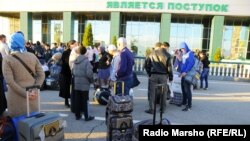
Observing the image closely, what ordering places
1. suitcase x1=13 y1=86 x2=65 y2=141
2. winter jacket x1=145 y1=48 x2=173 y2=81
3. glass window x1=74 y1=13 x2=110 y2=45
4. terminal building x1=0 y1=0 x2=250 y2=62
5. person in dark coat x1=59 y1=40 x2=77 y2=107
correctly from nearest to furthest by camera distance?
suitcase x1=13 y1=86 x2=65 y2=141 < winter jacket x1=145 y1=48 x2=173 y2=81 < person in dark coat x1=59 y1=40 x2=77 y2=107 < terminal building x1=0 y1=0 x2=250 y2=62 < glass window x1=74 y1=13 x2=110 y2=45

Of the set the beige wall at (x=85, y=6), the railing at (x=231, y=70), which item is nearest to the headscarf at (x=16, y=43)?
the railing at (x=231, y=70)

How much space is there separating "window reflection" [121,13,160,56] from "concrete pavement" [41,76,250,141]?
19919 mm

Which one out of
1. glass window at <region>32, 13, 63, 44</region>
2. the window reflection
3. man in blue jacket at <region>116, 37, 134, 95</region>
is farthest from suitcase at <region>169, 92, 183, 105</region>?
glass window at <region>32, 13, 63, 44</region>

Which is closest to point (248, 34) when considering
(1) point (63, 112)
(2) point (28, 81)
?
(1) point (63, 112)

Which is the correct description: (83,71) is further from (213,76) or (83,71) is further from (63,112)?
(213,76)

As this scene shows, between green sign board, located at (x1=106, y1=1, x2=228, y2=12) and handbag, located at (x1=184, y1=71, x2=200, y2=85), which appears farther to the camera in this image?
green sign board, located at (x1=106, y1=1, x2=228, y2=12)

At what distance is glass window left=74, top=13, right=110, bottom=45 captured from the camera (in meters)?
30.6

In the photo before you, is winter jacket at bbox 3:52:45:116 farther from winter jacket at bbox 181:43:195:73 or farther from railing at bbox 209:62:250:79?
railing at bbox 209:62:250:79

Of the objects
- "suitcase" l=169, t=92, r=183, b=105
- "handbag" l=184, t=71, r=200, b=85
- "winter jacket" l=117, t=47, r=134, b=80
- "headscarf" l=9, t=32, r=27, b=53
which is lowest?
"suitcase" l=169, t=92, r=183, b=105

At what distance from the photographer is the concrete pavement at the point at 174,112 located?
5486 millimetres

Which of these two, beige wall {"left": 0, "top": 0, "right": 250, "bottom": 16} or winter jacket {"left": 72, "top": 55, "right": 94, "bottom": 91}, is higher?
beige wall {"left": 0, "top": 0, "right": 250, "bottom": 16}

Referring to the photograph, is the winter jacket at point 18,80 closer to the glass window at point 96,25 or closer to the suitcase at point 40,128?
the suitcase at point 40,128

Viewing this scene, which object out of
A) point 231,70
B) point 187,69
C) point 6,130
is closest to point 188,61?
point 187,69

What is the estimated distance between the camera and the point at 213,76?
15328mm
